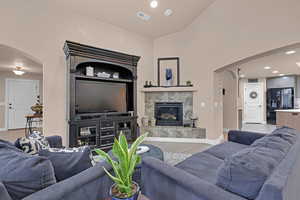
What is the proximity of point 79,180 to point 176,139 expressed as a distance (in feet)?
13.6

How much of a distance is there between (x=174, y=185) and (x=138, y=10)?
4318mm

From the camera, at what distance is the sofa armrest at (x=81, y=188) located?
36.5 inches

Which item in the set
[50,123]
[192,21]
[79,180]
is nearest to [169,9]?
[192,21]

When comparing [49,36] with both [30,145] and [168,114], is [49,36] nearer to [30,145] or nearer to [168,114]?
[30,145]

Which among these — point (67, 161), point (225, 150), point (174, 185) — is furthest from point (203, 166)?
point (67, 161)

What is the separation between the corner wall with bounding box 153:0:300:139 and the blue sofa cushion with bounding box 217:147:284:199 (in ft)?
10.0

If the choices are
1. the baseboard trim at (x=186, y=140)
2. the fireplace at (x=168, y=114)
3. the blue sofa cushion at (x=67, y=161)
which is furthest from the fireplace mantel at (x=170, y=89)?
the blue sofa cushion at (x=67, y=161)

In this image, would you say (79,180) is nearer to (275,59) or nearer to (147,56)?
(147,56)

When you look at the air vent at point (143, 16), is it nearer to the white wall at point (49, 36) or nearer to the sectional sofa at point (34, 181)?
the white wall at point (49, 36)

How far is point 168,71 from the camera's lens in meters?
5.51

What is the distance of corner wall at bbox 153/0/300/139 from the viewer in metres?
3.23

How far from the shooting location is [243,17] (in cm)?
382

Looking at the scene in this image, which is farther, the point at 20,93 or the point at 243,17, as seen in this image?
the point at 20,93

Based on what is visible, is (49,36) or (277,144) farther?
(49,36)
